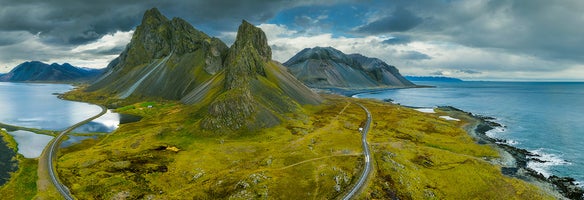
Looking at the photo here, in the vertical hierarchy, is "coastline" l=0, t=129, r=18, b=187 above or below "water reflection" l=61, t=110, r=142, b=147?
below

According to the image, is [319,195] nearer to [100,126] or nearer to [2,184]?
[2,184]

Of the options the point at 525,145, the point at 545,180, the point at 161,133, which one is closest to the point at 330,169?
the point at 545,180

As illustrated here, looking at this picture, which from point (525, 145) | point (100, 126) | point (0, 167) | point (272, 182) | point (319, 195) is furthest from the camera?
point (100, 126)

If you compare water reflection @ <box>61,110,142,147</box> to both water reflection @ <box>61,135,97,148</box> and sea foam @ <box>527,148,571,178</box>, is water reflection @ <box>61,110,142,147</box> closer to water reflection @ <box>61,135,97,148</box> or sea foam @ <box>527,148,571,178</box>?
water reflection @ <box>61,135,97,148</box>

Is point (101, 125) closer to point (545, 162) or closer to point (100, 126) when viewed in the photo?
point (100, 126)

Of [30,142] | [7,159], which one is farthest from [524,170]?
[30,142]

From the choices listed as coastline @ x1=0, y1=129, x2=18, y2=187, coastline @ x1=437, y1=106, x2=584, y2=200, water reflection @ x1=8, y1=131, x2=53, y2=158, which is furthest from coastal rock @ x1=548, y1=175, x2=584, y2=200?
water reflection @ x1=8, y1=131, x2=53, y2=158

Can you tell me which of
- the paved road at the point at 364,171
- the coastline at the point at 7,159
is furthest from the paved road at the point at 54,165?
the paved road at the point at 364,171

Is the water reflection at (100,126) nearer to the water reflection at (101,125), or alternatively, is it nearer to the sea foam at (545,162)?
the water reflection at (101,125)

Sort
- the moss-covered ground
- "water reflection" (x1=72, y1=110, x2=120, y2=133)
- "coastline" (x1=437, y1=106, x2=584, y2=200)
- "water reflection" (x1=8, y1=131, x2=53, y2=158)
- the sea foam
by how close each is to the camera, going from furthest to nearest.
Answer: "water reflection" (x1=72, y1=110, x2=120, y2=133)
"water reflection" (x1=8, y1=131, x2=53, y2=158)
the sea foam
"coastline" (x1=437, y1=106, x2=584, y2=200)
the moss-covered ground
